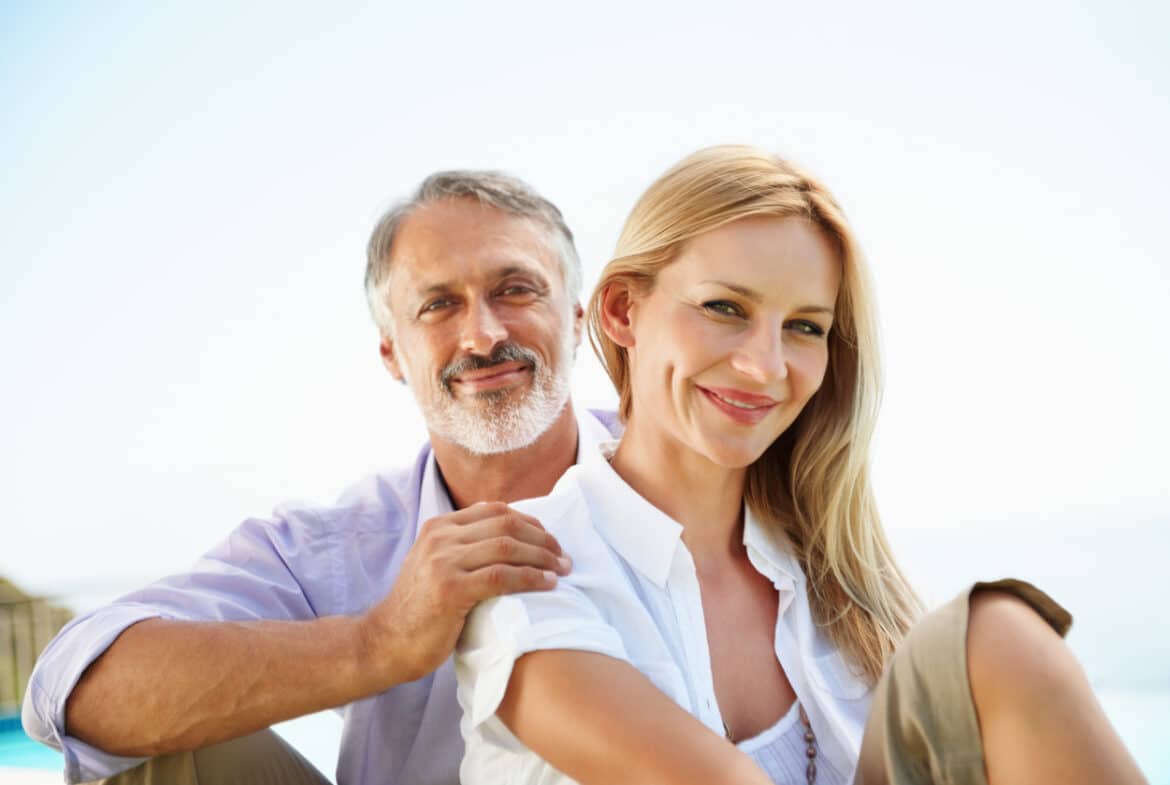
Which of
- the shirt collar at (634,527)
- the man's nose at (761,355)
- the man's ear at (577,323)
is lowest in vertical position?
the shirt collar at (634,527)

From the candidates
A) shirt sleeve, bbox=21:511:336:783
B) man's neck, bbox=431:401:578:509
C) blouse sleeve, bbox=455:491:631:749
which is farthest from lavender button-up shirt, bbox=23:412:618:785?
blouse sleeve, bbox=455:491:631:749

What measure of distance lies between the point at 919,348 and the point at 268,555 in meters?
27.5

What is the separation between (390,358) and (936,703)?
2190 millimetres

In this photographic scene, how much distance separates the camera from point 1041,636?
131 cm

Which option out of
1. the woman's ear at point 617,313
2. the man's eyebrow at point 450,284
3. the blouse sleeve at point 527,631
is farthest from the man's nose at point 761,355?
the man's eyebrow at point 450,284

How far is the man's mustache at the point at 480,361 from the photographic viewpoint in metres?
2.95

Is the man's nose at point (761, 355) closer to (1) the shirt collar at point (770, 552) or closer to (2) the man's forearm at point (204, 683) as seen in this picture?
(1) the shirt collar at point (770, 552)

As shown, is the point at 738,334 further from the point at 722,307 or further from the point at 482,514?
the point at 482,514

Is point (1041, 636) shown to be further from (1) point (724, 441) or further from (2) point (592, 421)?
(2) point (592, 421)

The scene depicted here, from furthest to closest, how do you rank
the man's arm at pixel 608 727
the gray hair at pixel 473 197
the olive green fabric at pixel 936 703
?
the gray hair at pixel 473 197
the man's arm at pixel 608 727
the olive green fabric at pixel 936 703

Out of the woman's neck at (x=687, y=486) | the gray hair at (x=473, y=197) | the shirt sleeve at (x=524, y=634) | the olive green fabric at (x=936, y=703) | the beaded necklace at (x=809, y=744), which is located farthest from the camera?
the gray hair at (x=473, y=197)

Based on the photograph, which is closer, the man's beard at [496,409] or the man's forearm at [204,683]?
the man's forearm at [204,683]

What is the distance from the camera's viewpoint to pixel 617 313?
1938mm

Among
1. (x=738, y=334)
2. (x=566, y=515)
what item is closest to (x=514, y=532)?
(x=566, y=515)
